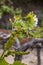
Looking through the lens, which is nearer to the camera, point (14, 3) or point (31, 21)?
point (31, 21)

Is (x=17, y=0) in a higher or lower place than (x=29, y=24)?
lower

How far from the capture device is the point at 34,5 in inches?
374

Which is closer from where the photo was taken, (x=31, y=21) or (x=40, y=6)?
(x=31, y=21)

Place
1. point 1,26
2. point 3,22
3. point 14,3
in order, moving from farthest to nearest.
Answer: point 14,3
point 3,22
point 1,26

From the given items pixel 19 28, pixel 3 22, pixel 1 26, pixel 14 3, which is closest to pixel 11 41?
pixel 19 28

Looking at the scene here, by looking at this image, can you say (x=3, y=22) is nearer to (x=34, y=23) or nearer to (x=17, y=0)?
(x=17, y=0)


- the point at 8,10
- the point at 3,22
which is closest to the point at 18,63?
the point at 3,22

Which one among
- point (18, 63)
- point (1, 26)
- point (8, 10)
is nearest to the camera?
point (18, 63)

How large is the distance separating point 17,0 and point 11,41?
29.3 ft

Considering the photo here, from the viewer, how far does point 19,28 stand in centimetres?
42

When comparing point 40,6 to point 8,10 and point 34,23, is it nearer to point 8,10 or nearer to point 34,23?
point 8,10

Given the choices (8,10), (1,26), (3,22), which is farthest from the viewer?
(8,10)

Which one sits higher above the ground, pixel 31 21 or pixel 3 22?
pixel 31 21

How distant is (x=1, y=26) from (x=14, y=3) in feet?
7.65
